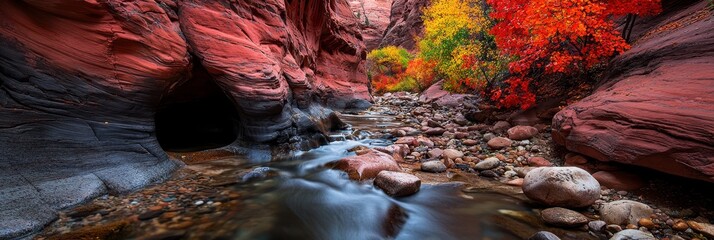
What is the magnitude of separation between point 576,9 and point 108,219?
9.53 m

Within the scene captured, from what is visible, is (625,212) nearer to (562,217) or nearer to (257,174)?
(562,217)

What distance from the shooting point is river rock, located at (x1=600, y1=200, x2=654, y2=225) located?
3.75 metres

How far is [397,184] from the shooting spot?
523cm

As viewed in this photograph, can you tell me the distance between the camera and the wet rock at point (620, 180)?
4.48 meters

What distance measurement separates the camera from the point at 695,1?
23.5 ft

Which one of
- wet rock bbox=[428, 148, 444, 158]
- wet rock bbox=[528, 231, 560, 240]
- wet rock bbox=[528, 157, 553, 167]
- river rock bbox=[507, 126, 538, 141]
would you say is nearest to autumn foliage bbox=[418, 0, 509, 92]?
river rock bbox=[507, 126, 538, 141]

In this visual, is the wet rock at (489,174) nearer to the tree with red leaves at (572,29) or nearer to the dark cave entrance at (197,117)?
the tree with red leaves at (572,29)

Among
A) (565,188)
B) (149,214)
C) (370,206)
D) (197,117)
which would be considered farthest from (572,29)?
(197,117)

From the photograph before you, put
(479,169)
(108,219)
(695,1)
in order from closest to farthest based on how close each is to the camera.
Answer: (108,219)
(479,169)
(695,1)

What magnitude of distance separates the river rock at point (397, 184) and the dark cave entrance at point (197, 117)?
4.27 m

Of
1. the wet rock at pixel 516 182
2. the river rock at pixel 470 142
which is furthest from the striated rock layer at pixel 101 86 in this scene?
the wet rock at pixel 516 182

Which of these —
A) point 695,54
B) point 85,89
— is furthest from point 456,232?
point 85,89

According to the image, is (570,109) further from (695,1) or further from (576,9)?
(695,1)

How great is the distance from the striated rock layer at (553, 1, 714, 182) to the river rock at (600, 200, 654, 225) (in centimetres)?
61
